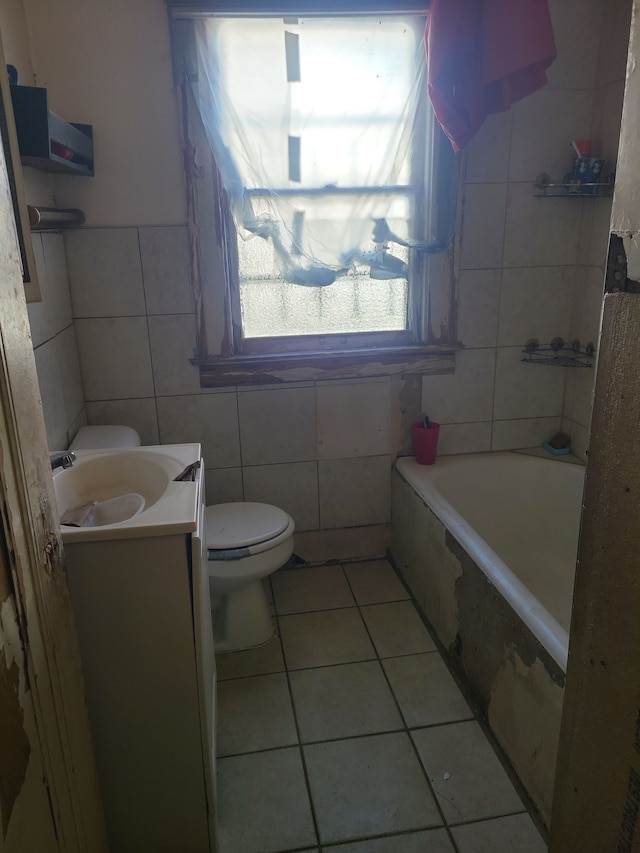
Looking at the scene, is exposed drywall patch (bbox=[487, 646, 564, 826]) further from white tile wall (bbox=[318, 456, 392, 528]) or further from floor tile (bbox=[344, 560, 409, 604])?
white tile wall (bbox=[318, 456, 392, 528])

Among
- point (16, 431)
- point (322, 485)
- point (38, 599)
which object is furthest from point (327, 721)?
point (16, 431)

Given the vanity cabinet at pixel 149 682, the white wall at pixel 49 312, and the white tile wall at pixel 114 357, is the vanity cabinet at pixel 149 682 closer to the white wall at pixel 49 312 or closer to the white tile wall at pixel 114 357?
the white wall at pixel 49 312

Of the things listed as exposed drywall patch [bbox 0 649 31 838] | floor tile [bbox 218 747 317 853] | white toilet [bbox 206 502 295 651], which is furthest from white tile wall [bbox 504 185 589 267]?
exposed drywall patch [bbox 0 649 31 838]

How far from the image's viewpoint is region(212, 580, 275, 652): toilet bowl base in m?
2.18

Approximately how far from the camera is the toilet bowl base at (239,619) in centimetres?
218

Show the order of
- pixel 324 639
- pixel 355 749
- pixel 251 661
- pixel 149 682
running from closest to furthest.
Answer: pixel 149 682 → pixel 355 749 → pixel 251 661 → pixel 324 639

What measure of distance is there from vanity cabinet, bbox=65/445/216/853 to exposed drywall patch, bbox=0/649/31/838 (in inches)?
20.1

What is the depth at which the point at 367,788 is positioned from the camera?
166 centimetres

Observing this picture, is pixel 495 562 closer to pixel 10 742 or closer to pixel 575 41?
pixel 10 742

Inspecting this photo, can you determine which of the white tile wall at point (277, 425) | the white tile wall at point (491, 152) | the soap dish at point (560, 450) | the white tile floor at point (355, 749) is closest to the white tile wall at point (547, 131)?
the white tile wall at point (491, 152)

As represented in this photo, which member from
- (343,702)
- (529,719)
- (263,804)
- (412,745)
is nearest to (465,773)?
(412,745)

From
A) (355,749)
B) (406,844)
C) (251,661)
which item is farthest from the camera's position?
(251,661)

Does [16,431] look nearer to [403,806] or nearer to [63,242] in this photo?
[403,806]

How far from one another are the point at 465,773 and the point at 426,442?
1.23 m
